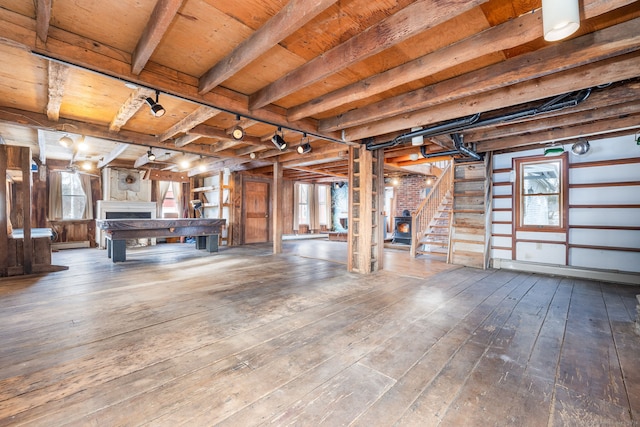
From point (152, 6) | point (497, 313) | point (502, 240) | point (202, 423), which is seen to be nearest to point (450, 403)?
point (202, 423)

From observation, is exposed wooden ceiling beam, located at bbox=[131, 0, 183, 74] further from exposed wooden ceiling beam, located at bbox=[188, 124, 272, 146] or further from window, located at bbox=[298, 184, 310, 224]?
window, located at bbox=[298, 184, 310, 224]

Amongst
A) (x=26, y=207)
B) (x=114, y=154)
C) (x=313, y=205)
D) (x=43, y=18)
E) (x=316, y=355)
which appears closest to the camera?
(x=43, y=18)

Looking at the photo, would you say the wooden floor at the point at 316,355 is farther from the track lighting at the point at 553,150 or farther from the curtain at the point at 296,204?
the curtain at the point at 296,204

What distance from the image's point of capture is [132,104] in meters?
3.30

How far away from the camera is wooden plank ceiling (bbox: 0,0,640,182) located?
1883mm

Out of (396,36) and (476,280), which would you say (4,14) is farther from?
(476,280)

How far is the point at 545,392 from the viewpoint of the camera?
1.67m

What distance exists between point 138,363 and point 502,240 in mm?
6304

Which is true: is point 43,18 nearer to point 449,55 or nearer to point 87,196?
point 449,55

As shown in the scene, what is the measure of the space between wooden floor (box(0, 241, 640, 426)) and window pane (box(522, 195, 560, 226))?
1.58 meters

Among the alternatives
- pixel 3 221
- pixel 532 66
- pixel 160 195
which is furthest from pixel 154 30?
pixel 160 195

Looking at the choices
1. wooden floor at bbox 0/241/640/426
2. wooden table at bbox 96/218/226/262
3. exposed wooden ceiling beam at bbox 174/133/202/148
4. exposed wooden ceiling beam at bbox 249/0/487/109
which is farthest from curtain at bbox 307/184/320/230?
exposed wooden ceiling beam at bbox 249/0/487/109

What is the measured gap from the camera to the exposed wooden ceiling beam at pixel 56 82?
2.53 meters

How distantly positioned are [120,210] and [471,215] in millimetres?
9820
